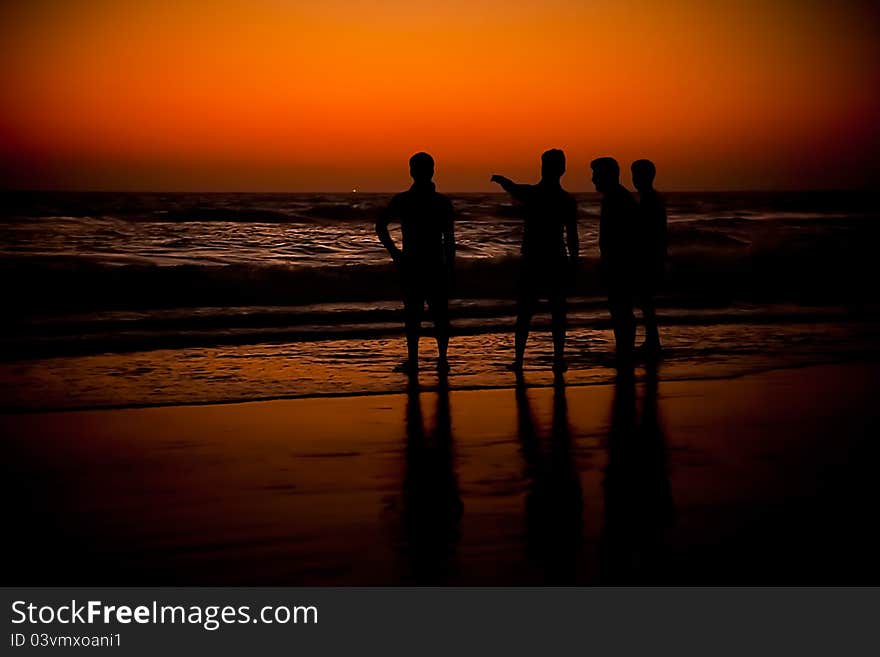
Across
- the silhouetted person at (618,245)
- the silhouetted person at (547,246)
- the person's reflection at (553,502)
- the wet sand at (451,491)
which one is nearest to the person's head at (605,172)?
the silhouetted person at (618,245)

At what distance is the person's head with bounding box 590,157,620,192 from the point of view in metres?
9.89

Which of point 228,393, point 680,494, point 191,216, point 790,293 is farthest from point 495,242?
point 680,494

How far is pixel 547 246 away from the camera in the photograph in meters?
9.96

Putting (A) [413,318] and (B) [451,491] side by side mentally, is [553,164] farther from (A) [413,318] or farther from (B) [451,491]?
(B) [451,491]

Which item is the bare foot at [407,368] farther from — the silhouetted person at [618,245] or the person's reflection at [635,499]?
the person's reflection at [635,499]

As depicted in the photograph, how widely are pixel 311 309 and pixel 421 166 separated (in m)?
7.25

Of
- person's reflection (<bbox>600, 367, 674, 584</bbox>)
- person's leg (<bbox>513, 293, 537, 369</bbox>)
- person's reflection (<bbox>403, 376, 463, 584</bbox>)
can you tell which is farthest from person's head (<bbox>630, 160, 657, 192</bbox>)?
person's reflection (<bbox>403, 376, 463, 584</bbox>)

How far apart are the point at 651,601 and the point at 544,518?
1.06m

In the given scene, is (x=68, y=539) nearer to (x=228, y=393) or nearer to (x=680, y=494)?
(x=680, y=494)

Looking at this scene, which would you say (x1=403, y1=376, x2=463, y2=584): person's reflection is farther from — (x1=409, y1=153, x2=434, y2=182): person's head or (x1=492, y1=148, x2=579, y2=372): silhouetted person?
(x1=409, y1=153, x2=434, y2=182): person's head

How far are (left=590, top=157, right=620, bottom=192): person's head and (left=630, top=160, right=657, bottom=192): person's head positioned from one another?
49 cm

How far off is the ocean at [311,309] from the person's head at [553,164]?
192cm

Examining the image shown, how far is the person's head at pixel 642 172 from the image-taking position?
10383 mm

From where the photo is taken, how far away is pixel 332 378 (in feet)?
31.8
